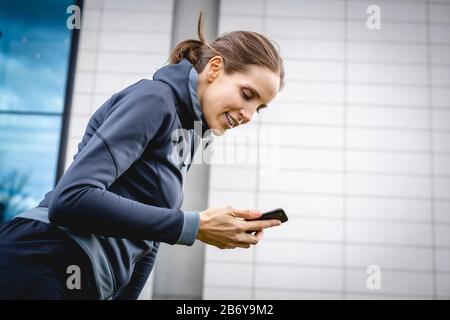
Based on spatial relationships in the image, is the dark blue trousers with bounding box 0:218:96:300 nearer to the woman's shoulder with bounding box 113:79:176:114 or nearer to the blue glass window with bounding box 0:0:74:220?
the woman's shoulder with bounding box 113:79:176:114

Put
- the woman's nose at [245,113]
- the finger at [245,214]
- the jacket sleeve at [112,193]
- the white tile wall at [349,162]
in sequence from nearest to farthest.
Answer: the jacket sleeve at [112,193]
the finger at [245,214]
the woman's nose at [245,113]
the white tile wall at [349,162]

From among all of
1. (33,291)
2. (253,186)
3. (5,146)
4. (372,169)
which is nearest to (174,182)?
(33,291)

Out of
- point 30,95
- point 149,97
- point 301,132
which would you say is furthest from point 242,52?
point 30,95

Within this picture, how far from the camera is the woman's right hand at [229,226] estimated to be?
0.66 m

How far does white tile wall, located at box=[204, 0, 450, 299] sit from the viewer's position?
8.67ft

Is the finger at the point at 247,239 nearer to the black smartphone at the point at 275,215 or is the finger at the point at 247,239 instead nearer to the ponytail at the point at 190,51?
the black smartphone at the point at 275,215

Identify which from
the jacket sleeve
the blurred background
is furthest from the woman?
the blurred background

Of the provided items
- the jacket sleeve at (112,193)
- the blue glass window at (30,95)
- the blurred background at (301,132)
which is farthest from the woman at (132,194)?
the blue glass window at (30,95)

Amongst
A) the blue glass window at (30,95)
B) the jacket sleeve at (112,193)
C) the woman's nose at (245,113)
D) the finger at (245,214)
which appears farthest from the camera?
the blue glass window at (30,95)

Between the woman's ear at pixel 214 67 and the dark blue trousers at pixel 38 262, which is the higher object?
the woman's ear at pixel 214 67

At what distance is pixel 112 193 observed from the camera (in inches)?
22.9

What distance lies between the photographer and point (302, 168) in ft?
9.05

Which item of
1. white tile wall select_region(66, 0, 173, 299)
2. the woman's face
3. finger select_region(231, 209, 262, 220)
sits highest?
white tile wall select_region(66, 0, 173, 299)

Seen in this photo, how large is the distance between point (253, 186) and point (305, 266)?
646 mm
